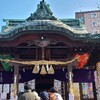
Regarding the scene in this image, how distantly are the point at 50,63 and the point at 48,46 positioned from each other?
96cm

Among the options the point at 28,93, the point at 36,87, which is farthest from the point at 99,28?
the point at 28,93

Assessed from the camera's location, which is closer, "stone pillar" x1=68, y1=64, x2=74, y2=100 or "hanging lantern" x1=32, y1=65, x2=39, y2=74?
"stone pillar" x1=68, y1=64, x2=74, y2=100

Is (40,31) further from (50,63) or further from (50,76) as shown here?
(50,76)

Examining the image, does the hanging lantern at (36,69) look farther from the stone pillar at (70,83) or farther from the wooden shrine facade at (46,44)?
the stone pillar at (70,83)

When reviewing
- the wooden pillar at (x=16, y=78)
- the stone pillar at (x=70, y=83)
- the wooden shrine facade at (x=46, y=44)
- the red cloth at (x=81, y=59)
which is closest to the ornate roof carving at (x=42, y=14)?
the wooden shrine facade at (x=46, y=44)

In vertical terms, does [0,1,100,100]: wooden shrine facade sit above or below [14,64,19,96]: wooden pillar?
above

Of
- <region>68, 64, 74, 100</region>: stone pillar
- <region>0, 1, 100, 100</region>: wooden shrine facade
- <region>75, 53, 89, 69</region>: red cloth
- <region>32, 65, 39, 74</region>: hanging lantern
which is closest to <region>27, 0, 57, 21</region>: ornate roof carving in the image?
<region>0, 1, 100, 100</region>: wooden shrine facade

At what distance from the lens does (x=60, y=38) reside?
480 inches

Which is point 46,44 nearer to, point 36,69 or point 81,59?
point 36,69

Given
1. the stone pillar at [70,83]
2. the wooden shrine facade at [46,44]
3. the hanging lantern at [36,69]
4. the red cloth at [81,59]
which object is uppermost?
the wooden shrine facade at [46,44]

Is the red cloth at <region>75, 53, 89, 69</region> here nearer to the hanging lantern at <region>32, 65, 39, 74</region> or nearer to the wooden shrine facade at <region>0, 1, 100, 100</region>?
the wooden shrine facade at <region>0, 1, 100, 100</region>

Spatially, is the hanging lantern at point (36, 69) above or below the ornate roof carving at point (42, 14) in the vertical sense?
below

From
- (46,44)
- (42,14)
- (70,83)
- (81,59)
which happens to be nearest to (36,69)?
(46,44)

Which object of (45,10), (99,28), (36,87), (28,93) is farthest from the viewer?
(99,28)
